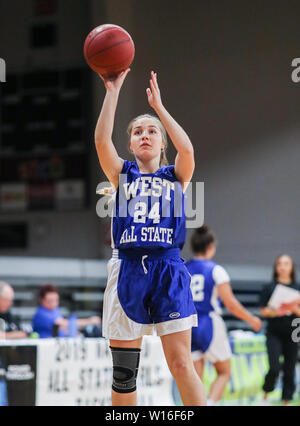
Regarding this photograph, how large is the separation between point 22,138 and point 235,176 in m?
4.17

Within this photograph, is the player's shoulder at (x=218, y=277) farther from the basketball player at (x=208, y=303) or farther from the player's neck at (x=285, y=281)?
the player's neck at (x=285, y=281)

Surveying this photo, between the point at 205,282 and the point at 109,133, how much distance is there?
2.84 m

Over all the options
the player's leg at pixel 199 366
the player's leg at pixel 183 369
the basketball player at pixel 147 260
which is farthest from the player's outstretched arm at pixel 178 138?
the player's leg at pixel 199 366

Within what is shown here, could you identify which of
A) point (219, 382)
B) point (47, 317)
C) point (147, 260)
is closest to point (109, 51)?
point (147, 260)

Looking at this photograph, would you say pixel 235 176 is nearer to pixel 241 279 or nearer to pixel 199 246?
pixel 241 279

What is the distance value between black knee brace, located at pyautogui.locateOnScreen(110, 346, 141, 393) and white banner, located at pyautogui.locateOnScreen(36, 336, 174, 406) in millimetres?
2196

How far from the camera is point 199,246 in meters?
6.16

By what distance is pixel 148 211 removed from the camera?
3.59 m

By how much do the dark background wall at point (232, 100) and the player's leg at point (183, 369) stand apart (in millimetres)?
9151

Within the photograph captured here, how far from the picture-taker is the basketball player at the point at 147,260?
345 centimetres

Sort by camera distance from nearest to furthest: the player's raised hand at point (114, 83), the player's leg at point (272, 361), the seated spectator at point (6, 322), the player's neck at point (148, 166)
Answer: the player's raised hand at point (114, 83), the player's neck at point (148, 166), the seated spectator at point (6, 322), the player's leg at point (272, 361)

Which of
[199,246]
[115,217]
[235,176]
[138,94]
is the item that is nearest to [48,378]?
[199,246]

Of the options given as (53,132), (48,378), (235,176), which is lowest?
(48,378)

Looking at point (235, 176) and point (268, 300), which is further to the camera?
point (235, 176)
